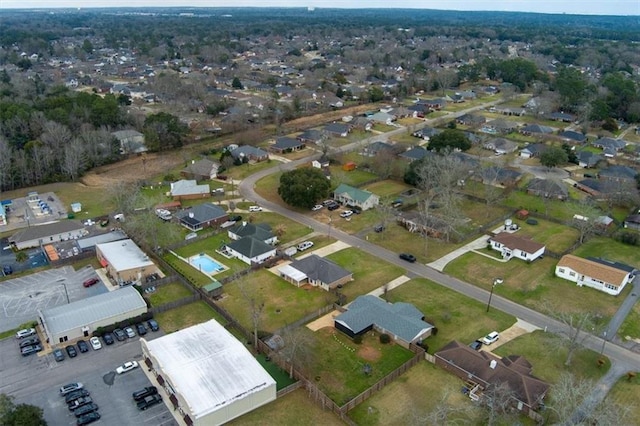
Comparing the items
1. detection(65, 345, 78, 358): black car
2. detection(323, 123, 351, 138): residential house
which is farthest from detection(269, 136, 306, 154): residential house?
detection(65, 345, 78, 358): black car

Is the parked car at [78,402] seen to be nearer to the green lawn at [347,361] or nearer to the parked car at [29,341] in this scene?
the parked car at [29,341]

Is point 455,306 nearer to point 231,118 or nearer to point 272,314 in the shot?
point 272,314

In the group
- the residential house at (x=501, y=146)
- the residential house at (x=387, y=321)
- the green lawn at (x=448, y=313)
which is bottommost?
the green lawn at (x=448, y=313)

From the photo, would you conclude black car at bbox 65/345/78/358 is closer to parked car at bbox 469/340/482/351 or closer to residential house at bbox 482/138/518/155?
parked car at bbox 469/340/482/351

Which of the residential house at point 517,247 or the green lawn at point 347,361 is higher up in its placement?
the residential house at point 517,247

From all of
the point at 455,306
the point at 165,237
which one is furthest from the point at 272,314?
the point at 165,237

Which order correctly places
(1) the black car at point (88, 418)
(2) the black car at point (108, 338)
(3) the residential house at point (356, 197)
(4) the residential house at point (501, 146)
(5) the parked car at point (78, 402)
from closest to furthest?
(1) the black car at point (88, 418), (5) the parked car at point (78, 402), (2) the black car at point (108, 338), (3) the residential house at point (356, 197), (4) the residential house at point (501, 146)

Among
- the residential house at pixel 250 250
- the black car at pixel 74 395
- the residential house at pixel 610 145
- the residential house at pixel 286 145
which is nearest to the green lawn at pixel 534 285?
the residential house at pixel 250 250
